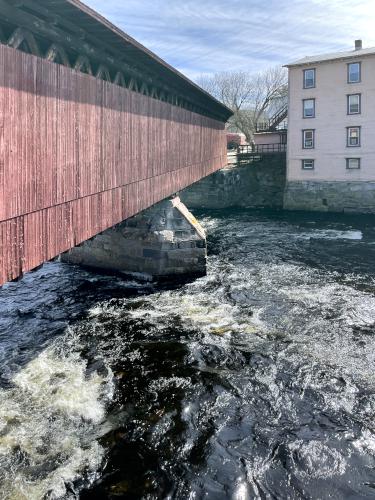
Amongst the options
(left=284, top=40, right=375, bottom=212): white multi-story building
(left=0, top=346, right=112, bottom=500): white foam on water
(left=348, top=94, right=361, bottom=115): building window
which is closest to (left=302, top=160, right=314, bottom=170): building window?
(left=284, top=40, right=375, bottom=212): white multi-story building

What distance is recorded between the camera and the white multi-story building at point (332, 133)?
29.3 meters

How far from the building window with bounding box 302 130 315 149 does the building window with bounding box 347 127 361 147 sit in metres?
2.47

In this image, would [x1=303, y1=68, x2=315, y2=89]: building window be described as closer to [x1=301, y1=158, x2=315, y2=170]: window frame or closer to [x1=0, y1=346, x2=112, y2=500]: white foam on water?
[x1=301, y1=158, x2=315, y2=170]: window frame

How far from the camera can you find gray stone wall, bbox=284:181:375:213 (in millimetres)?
29516

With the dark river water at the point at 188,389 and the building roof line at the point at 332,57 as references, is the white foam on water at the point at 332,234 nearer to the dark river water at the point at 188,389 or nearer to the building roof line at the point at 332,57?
the dark river water at the point at 188,389

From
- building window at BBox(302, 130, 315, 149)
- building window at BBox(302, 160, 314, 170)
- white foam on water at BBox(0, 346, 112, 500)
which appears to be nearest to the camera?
white foam on water at BBox(0, 346, 112, 500)

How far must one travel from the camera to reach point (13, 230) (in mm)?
6516

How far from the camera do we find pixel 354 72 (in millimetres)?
29531

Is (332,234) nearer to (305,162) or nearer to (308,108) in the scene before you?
(305,162)

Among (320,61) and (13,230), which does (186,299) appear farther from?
(320,61)

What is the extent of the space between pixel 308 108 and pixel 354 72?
3671 mm

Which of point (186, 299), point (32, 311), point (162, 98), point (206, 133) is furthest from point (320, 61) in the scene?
point (32, 311)

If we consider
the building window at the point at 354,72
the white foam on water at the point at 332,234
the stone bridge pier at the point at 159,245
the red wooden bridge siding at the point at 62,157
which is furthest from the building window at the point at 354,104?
the red wooden bridge siding at the point at 62,157

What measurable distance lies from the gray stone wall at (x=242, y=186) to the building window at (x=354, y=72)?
7608 millimetres
